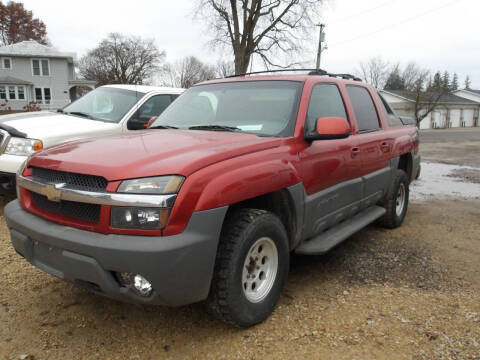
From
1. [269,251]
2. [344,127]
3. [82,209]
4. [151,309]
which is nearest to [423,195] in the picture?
[344,127]

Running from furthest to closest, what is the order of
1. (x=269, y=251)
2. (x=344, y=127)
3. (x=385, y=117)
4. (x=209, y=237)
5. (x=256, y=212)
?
1. (x=385, y=117)
2. (x=344, y=127)
3. (x=269, y=251)
4. (x=256, y=212)
5. (x=209, y=237)

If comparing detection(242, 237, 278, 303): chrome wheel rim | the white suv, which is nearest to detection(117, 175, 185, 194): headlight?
detection(242, 237, 278, 303): chrome wheel rim

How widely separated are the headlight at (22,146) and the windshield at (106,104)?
1236mm

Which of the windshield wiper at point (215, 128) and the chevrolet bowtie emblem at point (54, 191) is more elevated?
the windshield wiper at point (215, 128)

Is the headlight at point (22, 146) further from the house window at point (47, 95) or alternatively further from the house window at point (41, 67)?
the house window at point (41, 67)

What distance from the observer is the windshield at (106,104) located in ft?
19.6

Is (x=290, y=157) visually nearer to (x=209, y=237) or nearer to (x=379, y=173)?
(x=209, y=237)

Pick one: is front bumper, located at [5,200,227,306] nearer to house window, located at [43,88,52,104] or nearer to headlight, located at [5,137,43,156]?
headlight, located at [5,137,43,156]

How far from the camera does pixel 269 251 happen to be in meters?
2.86

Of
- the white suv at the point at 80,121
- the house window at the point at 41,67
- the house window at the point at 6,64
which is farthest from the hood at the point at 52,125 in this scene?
the house window at the point at 6,64

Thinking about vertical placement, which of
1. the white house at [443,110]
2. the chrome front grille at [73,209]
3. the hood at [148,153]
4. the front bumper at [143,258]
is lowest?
the front bumper at [143,258]

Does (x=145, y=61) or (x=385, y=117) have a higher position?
(x=145, y=61)

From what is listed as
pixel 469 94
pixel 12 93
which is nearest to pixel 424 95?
pixel 469 94

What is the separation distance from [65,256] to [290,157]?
1.68 m
